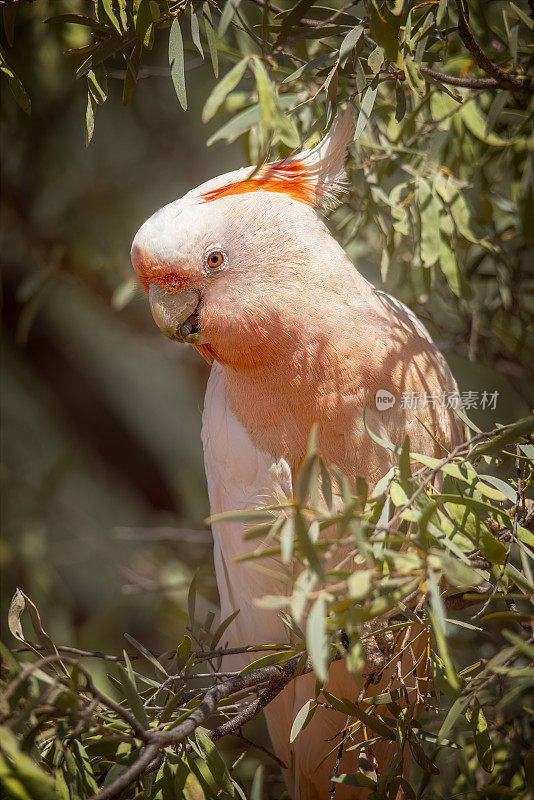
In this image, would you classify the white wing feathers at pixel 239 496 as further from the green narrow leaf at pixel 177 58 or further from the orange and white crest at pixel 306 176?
the green narrow leaf at pixel 177 58

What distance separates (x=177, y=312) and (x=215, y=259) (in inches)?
5.5

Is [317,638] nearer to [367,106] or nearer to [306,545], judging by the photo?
[306,545]

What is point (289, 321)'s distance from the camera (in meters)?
1.29

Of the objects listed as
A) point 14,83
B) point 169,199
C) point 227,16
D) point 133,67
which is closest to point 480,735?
point 227,16

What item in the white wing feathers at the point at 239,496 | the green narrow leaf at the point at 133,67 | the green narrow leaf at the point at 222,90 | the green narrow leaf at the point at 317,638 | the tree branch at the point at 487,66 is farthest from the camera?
the white wing feathers at the point at 239,496

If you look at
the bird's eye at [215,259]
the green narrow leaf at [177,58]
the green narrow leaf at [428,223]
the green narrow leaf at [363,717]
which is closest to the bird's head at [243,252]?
the bird's eye at [215,259]

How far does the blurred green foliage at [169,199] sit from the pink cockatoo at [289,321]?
0.37 feet

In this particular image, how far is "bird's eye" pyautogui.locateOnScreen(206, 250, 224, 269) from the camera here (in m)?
1.32

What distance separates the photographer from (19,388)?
3.44 metres

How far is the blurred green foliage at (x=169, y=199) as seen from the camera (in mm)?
1056

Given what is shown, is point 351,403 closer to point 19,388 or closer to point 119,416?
point 119,416

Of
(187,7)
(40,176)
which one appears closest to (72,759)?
(187,7)

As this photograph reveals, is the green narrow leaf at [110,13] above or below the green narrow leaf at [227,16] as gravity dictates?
above

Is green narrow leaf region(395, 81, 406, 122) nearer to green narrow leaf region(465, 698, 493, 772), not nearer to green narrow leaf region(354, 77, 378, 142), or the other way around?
green narrow leaf region(354, 77, 378, 142)
